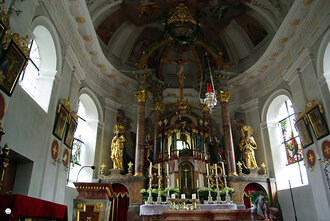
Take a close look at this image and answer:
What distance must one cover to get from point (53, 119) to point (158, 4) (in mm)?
8533

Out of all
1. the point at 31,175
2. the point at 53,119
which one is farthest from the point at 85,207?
the point at 53,119

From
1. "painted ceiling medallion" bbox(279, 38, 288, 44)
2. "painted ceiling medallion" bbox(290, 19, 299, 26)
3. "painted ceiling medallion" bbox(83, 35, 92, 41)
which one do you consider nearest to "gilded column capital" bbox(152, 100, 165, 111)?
"painted ceiling medallion" bbox(83, 35, 92, 41)

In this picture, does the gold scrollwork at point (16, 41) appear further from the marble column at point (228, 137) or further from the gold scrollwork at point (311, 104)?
the marble column at point (228, 137)

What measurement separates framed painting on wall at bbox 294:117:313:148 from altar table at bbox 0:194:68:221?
7.93 meters

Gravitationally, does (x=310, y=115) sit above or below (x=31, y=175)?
above

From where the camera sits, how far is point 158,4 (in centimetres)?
1391

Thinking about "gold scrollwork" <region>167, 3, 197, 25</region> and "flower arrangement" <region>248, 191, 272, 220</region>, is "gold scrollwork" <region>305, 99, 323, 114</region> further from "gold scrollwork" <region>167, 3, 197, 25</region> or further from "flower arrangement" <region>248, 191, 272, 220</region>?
"gold scrollwork" <region>167, 3, 197, 25</region>

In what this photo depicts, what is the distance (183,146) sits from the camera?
1158 centimetres

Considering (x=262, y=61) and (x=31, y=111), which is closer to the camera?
(x=31, y=111)

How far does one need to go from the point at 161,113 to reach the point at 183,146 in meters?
2.42

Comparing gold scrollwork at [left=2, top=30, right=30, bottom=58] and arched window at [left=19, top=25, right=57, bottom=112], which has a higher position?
arched window at [left=19, top=25, right=57, bottom=112]

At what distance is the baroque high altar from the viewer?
431 inches

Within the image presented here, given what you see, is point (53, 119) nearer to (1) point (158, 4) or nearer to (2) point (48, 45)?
(2) point (48, 45)

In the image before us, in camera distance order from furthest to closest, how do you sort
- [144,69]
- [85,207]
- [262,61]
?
1. [144,69]
2. [262,61]
3. [85,207]
